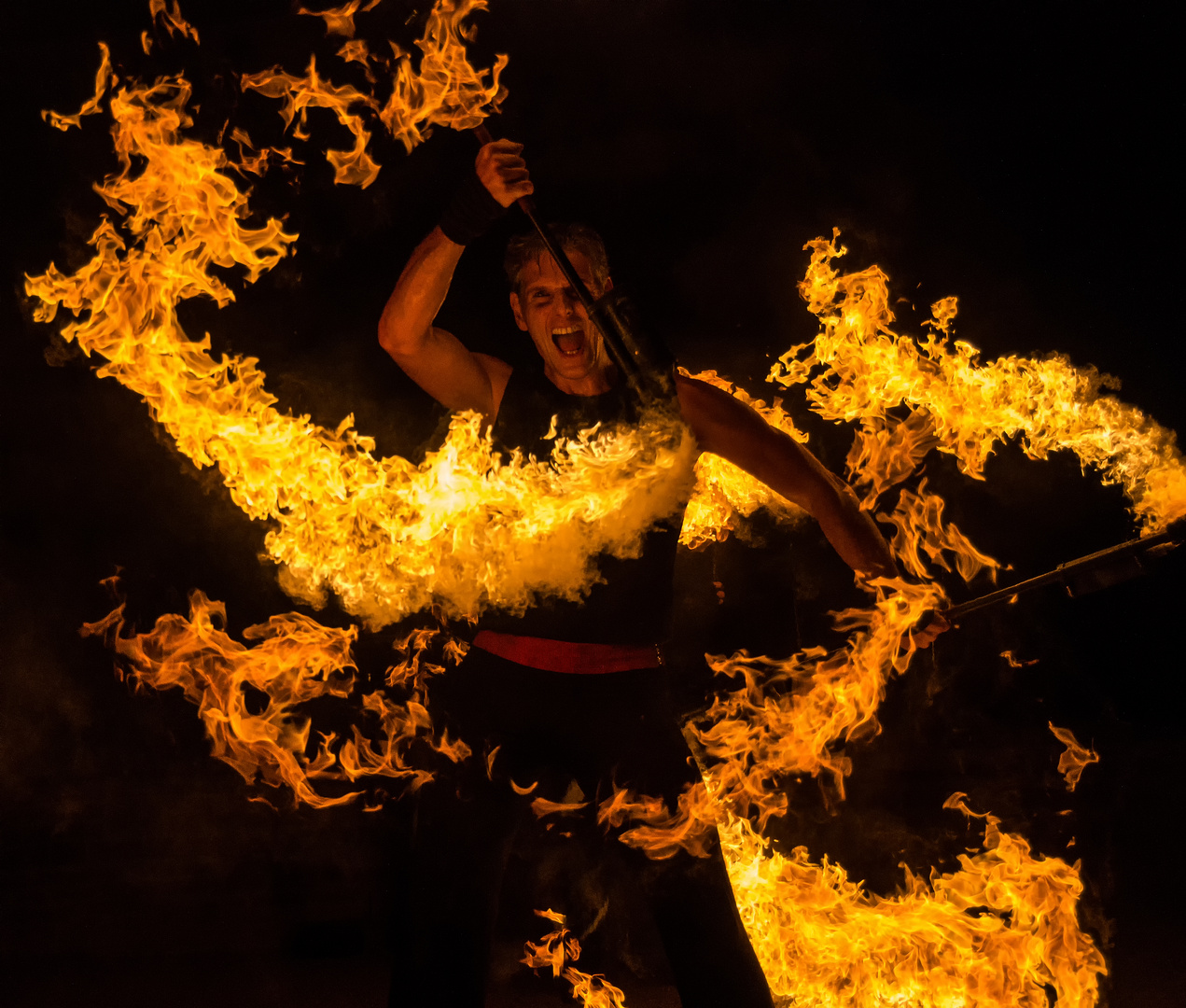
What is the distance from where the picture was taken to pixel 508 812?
201 centimetres

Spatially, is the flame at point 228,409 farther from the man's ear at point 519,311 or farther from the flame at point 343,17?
the flame at point 343,17

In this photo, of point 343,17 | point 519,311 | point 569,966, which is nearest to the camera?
point 519,311

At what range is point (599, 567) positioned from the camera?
85.8 inches

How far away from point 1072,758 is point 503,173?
156 inches

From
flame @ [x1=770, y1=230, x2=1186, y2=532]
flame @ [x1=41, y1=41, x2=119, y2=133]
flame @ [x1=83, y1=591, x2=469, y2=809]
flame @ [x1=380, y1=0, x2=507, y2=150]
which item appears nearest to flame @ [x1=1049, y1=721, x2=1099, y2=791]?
flame @ [x1=770, y1=230, x2=1186, y2=532]

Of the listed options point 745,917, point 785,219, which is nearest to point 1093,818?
point 745,917

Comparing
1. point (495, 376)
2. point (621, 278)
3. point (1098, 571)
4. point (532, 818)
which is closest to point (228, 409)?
point (495, 376)

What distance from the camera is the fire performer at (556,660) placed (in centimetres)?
195

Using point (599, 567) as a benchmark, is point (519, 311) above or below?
above

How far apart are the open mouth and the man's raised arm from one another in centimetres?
16

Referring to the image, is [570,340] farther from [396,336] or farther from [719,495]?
[719,495]

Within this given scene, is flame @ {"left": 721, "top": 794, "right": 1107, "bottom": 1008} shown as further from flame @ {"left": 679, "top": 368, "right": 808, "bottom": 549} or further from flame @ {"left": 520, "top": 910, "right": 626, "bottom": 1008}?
flame @ {"left": 679, "top": 368, "right": 808, "bottom": 549}

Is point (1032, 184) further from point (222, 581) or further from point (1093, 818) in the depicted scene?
point (222, 581)

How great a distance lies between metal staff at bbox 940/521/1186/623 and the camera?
2449 millimetres
